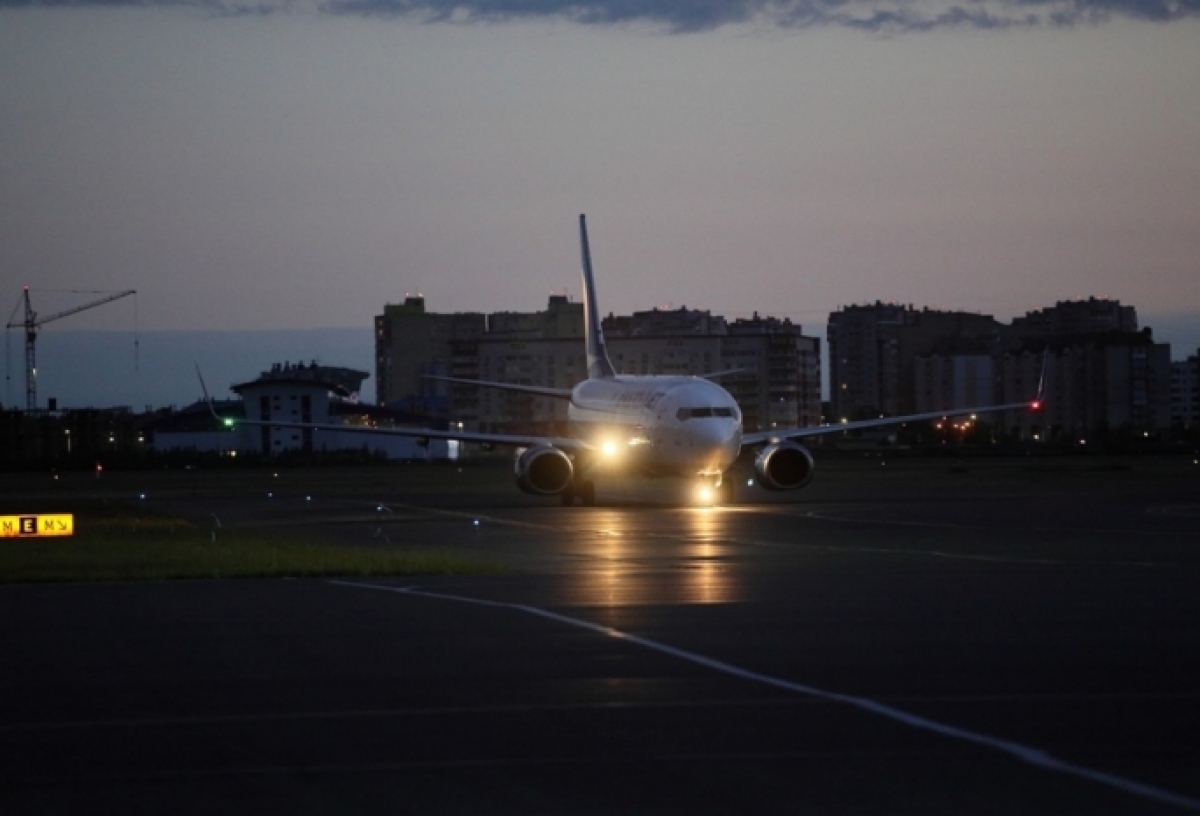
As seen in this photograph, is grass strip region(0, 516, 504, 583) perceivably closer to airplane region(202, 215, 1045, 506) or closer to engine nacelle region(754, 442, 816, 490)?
airplane region(202, 215, 1045, 506)

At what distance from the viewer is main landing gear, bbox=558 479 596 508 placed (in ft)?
153

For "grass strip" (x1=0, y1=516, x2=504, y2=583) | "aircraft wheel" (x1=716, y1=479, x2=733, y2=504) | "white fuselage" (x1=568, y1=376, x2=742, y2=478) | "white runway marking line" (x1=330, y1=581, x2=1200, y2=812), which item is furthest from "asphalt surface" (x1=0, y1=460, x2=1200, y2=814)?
"aircraft wheel" (x1=716, y1=479, x2=733, y2=504)

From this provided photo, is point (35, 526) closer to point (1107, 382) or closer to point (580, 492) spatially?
point (580, 492)

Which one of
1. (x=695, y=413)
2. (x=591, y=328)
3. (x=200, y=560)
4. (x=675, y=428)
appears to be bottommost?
(x=200, y=560)

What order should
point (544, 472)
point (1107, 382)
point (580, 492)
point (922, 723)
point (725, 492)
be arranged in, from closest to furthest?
1. point (922, 723)
2. point (725, 492)
3. point (544, 472)
4. point (580, 492)
5. point (1107, 382)

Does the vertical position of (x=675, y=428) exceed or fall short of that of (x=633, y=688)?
it exceeds it

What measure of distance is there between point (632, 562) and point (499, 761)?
1542cm

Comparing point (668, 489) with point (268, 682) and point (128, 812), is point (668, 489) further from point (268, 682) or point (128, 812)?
point (128, 812)

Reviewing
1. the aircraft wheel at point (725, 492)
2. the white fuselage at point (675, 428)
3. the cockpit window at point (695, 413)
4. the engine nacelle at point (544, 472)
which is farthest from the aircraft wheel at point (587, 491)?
the cockpit window at point (695, 413)

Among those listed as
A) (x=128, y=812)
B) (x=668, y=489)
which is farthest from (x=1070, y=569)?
(x=668, y=489)

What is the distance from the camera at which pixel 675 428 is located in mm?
43531

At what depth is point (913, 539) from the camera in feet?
96.6

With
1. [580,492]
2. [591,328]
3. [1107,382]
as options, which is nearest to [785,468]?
[580,492]

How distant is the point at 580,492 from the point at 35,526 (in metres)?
17.3
